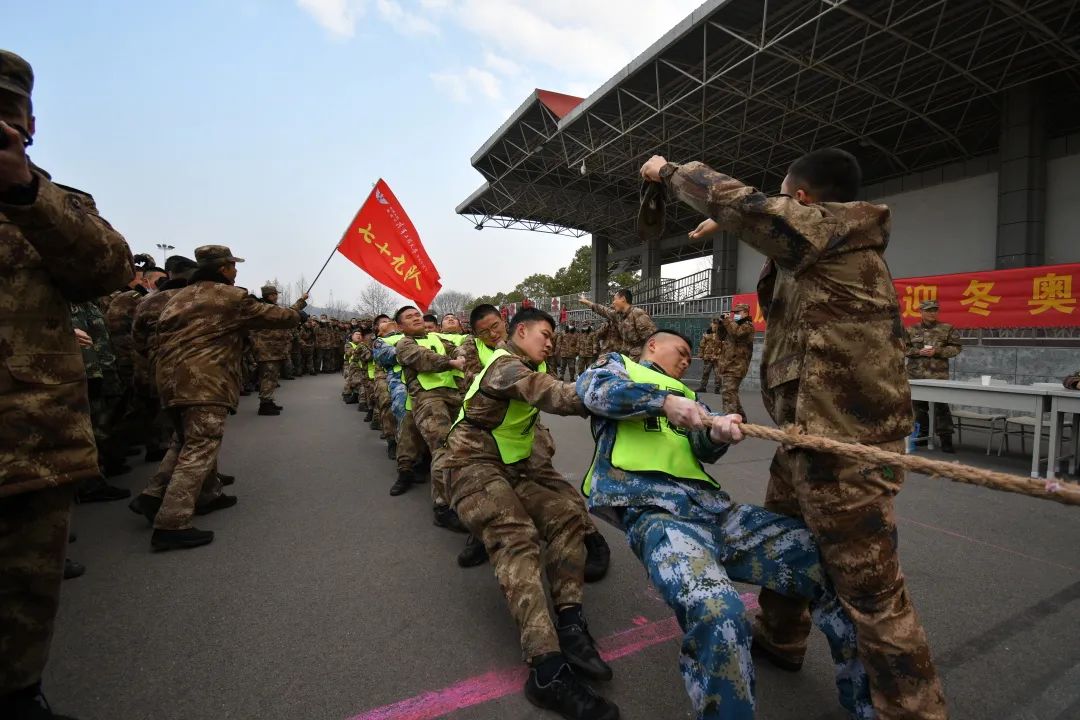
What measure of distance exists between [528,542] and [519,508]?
19cm

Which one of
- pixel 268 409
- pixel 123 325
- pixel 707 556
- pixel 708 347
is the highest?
pixel 708 347

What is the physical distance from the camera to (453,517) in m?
3.58

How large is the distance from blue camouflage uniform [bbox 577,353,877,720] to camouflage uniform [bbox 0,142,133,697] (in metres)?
1.73

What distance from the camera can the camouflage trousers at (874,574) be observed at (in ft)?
4.75

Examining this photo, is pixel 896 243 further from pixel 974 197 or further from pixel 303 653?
pixel 303 653

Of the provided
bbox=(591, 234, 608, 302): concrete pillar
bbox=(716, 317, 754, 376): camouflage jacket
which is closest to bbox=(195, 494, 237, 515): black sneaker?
bbox=(716, 317, 754, 376): camouflage jacket

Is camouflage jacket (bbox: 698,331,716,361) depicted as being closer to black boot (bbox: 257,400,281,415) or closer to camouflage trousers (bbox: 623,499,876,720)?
black boot (bbox: 257,400,281,415)

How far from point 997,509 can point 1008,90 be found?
41.3 feet

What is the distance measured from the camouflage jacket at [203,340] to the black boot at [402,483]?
1496mm

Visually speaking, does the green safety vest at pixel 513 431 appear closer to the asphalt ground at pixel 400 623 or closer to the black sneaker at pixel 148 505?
the asphalt ground at pixel 400 623

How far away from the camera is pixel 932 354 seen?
247 inches

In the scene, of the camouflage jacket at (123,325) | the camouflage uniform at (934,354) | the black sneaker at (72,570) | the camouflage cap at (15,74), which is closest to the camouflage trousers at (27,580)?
the camouflage cap at (15,74)

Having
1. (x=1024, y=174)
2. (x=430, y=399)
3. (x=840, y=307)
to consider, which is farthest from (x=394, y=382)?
(x=1024, y=174)

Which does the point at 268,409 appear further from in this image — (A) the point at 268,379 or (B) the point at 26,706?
(B) the point at 26,706
